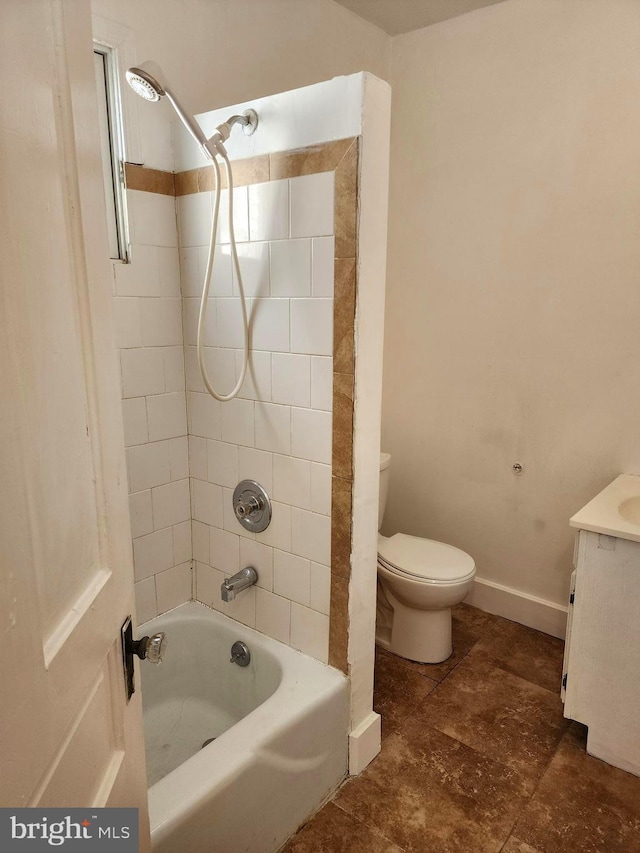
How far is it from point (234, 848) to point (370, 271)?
1.48 m

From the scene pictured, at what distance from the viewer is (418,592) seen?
2.21 metres

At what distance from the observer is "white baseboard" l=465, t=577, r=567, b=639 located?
2498mm

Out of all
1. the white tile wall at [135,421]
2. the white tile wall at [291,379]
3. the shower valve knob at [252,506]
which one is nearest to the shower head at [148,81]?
the white tile wall at [291,379]

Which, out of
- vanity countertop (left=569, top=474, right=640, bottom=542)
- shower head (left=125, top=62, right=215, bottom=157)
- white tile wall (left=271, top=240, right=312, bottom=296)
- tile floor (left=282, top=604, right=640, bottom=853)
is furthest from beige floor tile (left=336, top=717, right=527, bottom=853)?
shower head (left=125, top=62, right=215, bottom=157)

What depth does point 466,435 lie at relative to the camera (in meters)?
2.63

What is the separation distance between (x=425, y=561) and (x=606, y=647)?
718 millimetres

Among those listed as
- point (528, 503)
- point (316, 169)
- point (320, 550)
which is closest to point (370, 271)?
point (316, 169)

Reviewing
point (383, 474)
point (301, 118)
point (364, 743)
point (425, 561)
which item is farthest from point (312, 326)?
point (364, 743)

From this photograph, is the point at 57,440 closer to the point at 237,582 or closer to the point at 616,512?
the point at 237,582

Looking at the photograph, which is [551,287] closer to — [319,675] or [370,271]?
[370,271]

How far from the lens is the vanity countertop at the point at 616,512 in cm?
168

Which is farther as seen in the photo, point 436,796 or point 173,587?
point 173,587

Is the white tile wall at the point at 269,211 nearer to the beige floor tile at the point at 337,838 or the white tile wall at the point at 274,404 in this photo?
the white tile wall at the point at 274,404

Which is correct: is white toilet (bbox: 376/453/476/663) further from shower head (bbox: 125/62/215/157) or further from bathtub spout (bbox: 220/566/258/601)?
shower head (bbox: 125/62/215/157)
